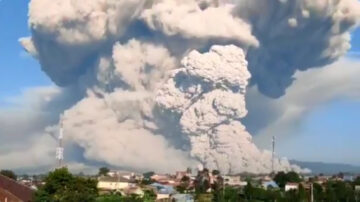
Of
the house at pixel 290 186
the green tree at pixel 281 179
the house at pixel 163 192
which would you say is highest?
the green tree at pixel 281 179

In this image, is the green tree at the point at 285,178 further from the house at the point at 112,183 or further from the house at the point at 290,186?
the house at the point at 112,183

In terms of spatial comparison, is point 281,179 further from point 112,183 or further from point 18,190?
point 18,190

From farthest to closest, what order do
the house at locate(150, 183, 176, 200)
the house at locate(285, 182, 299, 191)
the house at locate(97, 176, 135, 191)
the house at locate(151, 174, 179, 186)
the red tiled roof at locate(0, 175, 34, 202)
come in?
1. the house at locate(151, 174, 179, 186)
2. the house at locate(97, 176, 135, 191)
3. the house at locate(285, 182, 299, 191)
4. the house at locate(150, 183, 176, 200)
5. the red tiled roof at locate(0, 175, 34, 202)

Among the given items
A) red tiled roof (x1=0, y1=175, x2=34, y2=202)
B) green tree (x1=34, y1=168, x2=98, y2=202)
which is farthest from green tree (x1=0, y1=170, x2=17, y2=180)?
green tree (x1=34, y1=168, x2=98, y2=202)

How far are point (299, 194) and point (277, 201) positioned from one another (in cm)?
127

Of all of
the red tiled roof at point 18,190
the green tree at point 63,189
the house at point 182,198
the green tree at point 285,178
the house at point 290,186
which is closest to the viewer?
the green tree at point 63,189

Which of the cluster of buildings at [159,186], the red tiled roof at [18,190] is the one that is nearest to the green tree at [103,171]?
the cluster of buildings at [159,186]

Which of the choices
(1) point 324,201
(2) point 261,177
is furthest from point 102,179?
(1) point 324,201

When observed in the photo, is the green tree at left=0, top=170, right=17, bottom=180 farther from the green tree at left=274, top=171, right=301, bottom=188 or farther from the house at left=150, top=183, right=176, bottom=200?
the green tree at left=274, top=171, right=301, bottom=188

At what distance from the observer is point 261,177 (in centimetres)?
7994

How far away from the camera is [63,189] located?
2736 cm

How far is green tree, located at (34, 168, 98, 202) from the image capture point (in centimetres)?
2678

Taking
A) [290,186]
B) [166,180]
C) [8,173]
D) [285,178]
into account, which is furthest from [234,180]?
Answer: [8,173]

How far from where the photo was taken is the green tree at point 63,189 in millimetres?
26781
